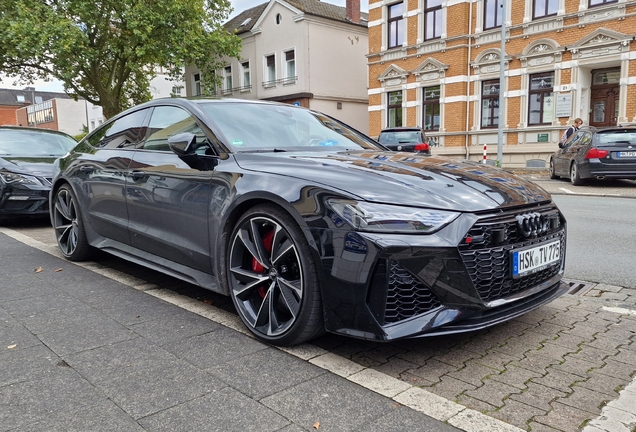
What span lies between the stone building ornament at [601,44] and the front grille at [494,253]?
1950cm

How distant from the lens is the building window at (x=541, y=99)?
67.3 ft

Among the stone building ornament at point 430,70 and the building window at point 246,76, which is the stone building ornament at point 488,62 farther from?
the building window at point 246,76

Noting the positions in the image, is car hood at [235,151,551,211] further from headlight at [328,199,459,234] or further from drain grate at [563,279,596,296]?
drain grate at [563,279,596,296]

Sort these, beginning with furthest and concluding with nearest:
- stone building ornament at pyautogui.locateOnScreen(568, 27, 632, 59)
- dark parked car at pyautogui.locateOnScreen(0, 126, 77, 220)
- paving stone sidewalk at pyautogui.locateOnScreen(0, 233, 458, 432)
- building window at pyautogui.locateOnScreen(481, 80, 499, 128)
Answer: building window at pyautogui.locateOnScreen(481, 80, 499, 128)
stone building ornament at pyautogui.locateOnScreen(568, 27, 632, 59)
dark parked car at pyautogui.locateOnScreen(0, 126, 77, 220)
paving stone sidewalk at pyautogui.locateOnScreen(0, 233, 458, 432)

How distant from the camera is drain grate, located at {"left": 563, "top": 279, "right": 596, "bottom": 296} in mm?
4109

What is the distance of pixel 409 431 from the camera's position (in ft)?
6.74

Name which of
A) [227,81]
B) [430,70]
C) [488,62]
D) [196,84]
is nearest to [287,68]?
[227,81]

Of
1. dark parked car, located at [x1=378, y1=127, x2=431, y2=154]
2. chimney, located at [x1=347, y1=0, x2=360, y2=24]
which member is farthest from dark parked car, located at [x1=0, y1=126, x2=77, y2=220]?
chimney, located at [x1=347, y1=0, x2=360, y2=24]

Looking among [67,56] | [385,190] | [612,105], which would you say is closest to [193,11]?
[67,56]

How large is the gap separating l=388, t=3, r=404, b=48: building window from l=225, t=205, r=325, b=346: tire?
2369cm

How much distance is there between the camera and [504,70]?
20703 mm

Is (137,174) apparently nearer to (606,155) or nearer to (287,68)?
(606,155)

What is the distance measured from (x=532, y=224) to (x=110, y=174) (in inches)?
132

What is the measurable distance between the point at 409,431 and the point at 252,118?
2.52 meters
